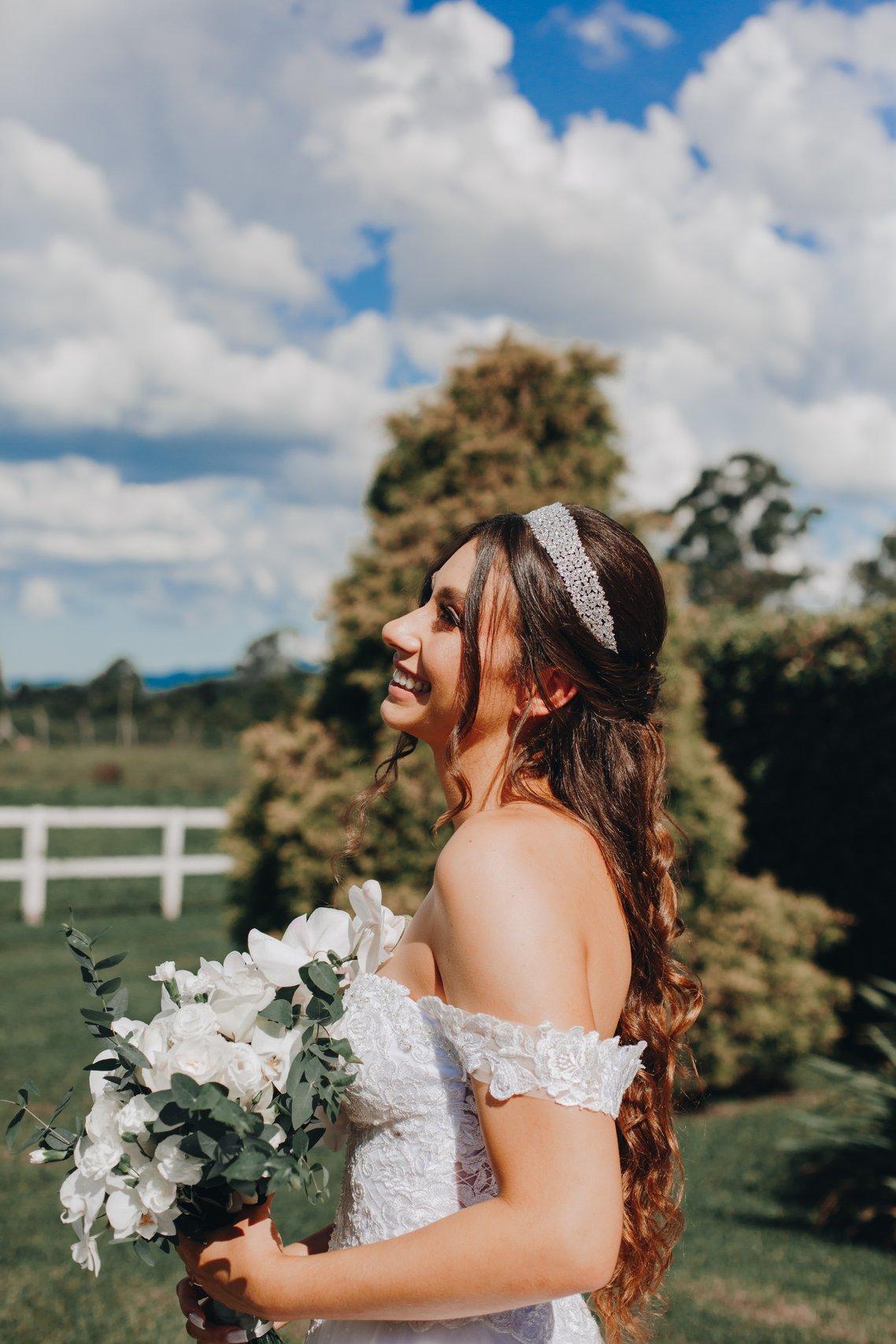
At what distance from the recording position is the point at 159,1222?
1608 mm

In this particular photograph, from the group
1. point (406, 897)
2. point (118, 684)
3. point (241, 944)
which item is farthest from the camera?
point (118, 684)

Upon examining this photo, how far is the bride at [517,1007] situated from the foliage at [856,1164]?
3.96 metres

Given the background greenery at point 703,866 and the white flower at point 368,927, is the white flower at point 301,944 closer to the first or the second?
the white flower at point 368,927

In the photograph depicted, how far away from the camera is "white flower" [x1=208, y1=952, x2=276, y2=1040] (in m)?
1.68

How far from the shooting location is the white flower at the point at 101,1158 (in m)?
1.61

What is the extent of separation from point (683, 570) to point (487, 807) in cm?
591

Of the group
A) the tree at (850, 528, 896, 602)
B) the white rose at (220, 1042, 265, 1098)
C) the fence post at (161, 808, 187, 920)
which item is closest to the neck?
the white rose at (220, 1042, 265, 1098)

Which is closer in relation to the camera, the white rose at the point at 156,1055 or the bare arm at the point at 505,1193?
the bare arm at the point at 505,1193

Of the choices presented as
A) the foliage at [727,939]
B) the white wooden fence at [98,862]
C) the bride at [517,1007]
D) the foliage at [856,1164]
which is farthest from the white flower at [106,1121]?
the white wooden fence at [98,862]

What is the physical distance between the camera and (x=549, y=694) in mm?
1913

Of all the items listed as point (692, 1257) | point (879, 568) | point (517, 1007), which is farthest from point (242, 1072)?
point (879, 568)

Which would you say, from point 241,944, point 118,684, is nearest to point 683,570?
point 241,944

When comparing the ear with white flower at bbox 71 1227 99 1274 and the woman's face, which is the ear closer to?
the woman's face

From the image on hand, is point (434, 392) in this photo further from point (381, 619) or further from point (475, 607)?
point (475, 607)
